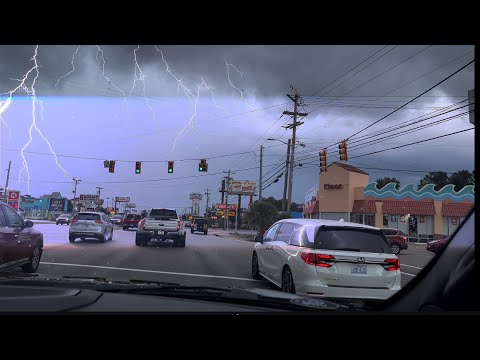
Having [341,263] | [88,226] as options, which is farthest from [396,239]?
[88,226]

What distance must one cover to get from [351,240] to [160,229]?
6498 millimetres

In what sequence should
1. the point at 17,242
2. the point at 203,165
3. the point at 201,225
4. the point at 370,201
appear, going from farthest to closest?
the point at 201,225, the point at 370,201, the point at 203,165, the point at 17,242

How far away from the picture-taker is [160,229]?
11.6 meters

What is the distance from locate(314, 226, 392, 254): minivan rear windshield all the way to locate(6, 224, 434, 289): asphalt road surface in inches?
18.3

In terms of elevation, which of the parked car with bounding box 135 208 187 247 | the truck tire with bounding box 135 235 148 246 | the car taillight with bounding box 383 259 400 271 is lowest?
the truck tire with bounding box 135 235 148 246

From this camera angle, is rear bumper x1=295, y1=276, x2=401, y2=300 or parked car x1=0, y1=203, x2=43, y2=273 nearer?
rear bumper x1=295, y1=276, x2=401, y2=300

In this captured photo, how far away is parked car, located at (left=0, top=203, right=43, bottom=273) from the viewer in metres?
6.93

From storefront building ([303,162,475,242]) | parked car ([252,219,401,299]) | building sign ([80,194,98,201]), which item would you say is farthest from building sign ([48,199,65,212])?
storefront building ([303,162,475,242])

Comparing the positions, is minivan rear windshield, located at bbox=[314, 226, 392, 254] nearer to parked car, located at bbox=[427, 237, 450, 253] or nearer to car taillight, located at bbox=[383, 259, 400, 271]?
car taillight, located at bbox=[383, 259, 400, 271]

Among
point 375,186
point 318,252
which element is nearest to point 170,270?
point 318,252

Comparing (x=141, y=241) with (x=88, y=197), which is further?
(x=141, y=241)

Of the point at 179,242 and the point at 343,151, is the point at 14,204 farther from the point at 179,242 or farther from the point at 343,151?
→ the point at 343,151

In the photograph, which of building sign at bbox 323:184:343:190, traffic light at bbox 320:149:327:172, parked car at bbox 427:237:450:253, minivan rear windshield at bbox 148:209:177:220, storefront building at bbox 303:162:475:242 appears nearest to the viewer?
parked car at bbox 427:237:450:253
